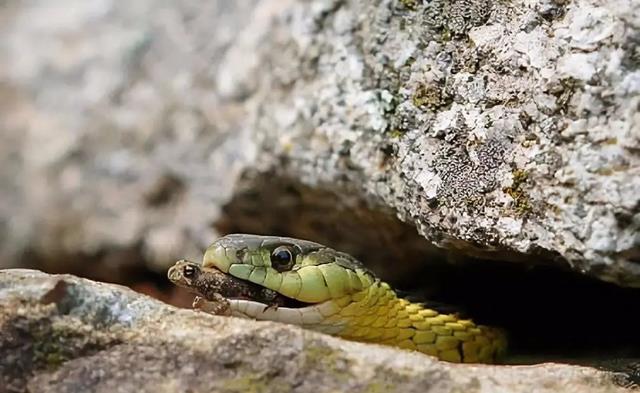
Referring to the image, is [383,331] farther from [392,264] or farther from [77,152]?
[77,152]

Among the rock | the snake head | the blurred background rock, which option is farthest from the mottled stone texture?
the rock

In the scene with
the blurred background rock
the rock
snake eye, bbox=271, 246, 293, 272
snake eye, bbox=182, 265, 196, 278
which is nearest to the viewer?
the rock

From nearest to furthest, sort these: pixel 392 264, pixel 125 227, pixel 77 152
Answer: pixel 392 264, pixel 125 227, pixel 77 152

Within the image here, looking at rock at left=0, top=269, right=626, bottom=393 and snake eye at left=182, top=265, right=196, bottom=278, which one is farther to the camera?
snake eye at left=182, top=265, right=196, bottom=278

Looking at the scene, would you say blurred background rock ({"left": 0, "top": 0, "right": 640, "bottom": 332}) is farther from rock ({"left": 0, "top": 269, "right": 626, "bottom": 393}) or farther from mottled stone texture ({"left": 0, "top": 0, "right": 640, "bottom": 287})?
rock ({"left": 0, "top": 269, "right": 626, "bottom": 393})

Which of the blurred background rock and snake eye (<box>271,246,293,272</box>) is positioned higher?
the blurred background rock

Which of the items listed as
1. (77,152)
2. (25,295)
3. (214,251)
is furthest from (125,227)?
(25,295)

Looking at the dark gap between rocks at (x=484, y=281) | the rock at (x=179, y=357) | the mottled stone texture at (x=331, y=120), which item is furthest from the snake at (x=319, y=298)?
the rock at (x=179, y=357)

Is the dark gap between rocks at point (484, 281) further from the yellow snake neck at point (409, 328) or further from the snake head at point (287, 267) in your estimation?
the snake head at point (287, 267)
